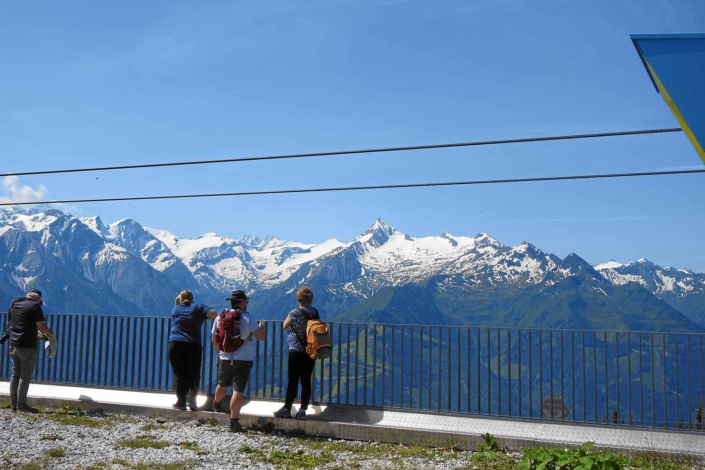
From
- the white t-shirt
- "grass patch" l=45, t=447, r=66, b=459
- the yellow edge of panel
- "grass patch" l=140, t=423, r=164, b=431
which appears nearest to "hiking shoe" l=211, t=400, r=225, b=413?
"grass patch" l=140, t=423, r=164, b=431

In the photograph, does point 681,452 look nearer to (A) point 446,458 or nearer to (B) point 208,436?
(A) point 446,458

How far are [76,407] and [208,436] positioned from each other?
3.65 metres

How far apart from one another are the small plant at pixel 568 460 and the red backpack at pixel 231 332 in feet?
15.0

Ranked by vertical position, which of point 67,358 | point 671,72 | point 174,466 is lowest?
point 174,466

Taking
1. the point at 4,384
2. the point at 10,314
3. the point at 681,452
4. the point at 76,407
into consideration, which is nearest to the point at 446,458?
the point at 681,452

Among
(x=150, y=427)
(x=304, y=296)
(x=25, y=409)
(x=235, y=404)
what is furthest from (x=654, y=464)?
(x=25, y=409)

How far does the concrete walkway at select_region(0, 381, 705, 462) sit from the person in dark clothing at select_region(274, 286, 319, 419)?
252 mm

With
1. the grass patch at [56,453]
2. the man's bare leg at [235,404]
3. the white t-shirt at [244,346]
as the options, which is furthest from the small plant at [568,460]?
the grass patch at [56,453]

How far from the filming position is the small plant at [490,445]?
9.76 meters

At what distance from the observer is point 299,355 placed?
11055mm

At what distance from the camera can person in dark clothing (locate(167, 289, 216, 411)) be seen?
1201 cm

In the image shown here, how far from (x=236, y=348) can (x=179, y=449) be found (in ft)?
6.00

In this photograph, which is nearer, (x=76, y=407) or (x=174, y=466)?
(x=174, y=466)

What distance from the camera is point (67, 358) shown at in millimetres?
14180
